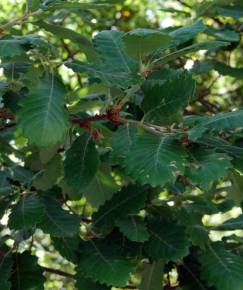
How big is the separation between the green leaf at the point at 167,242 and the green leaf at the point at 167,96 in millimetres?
365

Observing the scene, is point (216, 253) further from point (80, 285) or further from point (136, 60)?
point (136, 60)

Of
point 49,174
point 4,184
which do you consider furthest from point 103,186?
point 4,184

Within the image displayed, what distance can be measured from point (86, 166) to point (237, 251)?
56cm

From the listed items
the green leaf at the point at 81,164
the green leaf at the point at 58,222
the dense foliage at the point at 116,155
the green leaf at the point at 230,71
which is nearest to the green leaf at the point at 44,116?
the dense foliage at the point at 116,155

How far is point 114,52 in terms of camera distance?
1455mm

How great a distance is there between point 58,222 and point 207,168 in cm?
50

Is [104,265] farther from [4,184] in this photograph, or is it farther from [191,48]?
[191,48]

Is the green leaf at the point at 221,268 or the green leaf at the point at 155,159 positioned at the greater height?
the green leaf at the point at 155,159

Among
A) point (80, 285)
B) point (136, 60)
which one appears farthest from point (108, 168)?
point (136, 60)

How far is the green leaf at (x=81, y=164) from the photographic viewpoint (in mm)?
1543

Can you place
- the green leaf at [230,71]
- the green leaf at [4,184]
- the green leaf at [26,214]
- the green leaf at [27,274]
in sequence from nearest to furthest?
the green leaf at [26,214], the green leaf at [27,274], the green leaf at [4,184], the green leaf at [230,71]

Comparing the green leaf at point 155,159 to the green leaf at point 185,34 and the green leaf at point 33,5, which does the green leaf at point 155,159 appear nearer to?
the green leaf at point 185,34

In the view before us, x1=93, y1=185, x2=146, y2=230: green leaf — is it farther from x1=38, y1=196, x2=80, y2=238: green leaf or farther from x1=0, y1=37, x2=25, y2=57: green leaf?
x1=0, y1=37, x2=25, y2=57: green leaf

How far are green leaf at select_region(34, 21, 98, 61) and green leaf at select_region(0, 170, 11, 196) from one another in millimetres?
438
